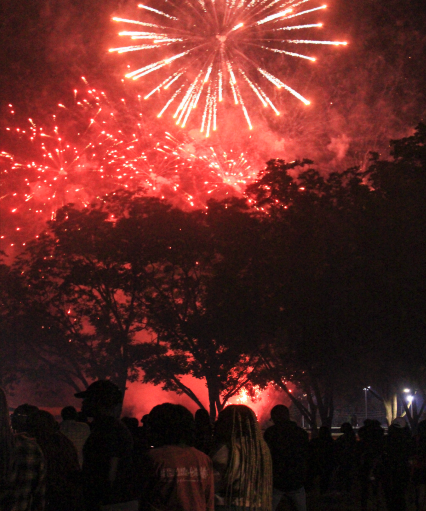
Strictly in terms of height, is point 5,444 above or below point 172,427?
below

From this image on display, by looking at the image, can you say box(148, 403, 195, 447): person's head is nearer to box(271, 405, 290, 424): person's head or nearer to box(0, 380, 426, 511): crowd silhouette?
box(0, 380, 426, 511): crowd silhouette

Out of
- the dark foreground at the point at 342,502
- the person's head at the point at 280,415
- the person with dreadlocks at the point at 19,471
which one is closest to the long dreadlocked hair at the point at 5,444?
the person with dreadlocks at the point at 19,471

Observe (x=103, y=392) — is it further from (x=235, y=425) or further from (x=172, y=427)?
(x=235, y=425)

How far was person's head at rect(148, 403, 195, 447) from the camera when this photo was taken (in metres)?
3.86

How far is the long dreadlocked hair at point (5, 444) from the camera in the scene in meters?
2.94

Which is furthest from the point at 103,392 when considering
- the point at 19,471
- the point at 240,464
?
the point at 19,471

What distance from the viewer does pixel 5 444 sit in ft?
9.68

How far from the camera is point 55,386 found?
138 ft

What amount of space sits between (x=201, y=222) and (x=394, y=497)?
49.5 ft

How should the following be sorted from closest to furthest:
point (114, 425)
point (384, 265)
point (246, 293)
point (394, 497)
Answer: point (114, 425), point (394, 497), point (384, 265), point (246, 293)

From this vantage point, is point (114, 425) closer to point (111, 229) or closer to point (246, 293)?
point (246, 293)

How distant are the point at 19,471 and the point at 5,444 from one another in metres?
0.20

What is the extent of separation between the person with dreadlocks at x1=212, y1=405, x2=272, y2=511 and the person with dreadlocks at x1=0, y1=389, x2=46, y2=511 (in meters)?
1.36

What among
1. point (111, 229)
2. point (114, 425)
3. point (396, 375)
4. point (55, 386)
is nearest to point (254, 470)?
point (114, 425)
